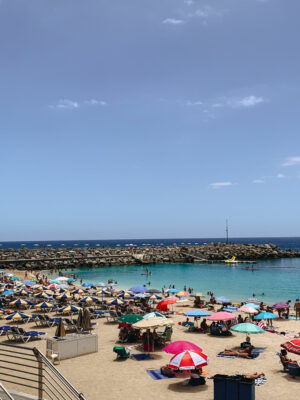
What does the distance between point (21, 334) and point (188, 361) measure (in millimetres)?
9257

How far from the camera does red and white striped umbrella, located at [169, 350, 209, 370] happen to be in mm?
10940

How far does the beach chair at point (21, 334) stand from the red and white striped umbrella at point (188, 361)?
805cm

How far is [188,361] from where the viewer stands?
36.3ft

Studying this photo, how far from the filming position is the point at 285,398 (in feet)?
33.6

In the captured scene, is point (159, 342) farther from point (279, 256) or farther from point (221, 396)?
point (279, 256)

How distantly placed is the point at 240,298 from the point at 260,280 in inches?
650

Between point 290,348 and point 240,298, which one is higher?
point 290,348

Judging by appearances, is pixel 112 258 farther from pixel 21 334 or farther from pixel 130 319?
pixel 130 319

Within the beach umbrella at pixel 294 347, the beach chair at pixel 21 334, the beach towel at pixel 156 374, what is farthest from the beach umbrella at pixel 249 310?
the beach chair at pixel 21 334

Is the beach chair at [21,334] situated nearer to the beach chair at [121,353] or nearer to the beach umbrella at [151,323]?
the beach chair at [121,353]

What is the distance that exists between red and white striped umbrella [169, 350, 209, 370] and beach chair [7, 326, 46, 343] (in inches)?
317

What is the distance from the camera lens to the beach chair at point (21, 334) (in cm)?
1661

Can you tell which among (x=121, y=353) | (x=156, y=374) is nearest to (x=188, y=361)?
(x=156, y=374)

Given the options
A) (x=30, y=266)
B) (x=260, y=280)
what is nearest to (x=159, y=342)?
(x=260, y=280)
